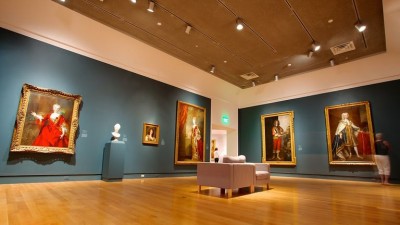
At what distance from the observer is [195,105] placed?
33.4ft

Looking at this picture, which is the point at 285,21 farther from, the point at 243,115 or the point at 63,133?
the point at 63,133

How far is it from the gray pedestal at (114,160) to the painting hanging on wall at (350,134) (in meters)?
8.11

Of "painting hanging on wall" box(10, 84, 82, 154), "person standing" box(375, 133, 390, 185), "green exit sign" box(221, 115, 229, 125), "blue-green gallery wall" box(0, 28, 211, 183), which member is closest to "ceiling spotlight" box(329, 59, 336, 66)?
"person standing" box(375, 133, 390, 185)

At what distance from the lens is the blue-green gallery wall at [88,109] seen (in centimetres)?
545

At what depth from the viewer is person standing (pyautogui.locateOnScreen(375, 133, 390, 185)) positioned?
732 cm

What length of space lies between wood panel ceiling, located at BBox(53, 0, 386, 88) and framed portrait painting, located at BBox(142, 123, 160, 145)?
3119 millimetres

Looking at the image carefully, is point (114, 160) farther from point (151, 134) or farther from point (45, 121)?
point (45, 121)

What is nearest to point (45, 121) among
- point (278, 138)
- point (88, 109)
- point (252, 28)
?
point (88, 109)

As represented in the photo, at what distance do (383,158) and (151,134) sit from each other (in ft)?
26.1

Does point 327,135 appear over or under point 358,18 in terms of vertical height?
under

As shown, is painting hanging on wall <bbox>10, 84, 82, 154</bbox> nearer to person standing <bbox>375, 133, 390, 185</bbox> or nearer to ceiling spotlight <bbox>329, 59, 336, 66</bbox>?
ceiling spotlight <bbox>329, 59, 336, 66</bbox>

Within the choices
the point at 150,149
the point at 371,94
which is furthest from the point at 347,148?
the point at 150,149

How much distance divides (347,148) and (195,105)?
6.42 metres

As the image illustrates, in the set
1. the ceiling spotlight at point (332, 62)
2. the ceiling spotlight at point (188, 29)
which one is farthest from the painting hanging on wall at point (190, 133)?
the ceiling spotlight at point (332, 62)
